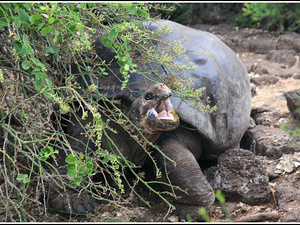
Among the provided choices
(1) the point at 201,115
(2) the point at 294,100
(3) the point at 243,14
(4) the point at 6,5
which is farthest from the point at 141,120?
(3) the point at 243,14

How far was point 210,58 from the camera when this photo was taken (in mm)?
3812

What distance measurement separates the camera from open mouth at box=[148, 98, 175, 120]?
2.67 meters

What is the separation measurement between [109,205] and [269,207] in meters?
1.22

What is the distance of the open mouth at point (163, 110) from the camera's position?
8.75ft

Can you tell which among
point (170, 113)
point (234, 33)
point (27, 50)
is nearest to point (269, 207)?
point (170, 113)

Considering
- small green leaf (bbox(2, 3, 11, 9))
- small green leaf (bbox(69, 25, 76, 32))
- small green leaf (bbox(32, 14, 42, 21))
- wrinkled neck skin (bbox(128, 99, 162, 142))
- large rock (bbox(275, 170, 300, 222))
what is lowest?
large rock (bbox(275, 170, 300, 222))

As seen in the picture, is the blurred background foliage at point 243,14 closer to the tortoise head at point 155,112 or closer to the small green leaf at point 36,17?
the tortoise head at point 155,112

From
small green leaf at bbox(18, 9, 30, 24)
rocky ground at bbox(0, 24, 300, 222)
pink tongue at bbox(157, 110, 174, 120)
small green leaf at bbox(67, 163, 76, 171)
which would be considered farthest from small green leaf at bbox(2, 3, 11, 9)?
rocky ground at bbox(0, 24, 300, 222)

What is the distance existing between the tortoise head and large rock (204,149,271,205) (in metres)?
0.86

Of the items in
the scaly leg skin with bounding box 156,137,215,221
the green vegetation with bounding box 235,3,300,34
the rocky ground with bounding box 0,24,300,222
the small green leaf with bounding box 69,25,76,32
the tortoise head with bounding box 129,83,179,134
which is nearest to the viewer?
the small green leaf with bounding box 69,25,76,32

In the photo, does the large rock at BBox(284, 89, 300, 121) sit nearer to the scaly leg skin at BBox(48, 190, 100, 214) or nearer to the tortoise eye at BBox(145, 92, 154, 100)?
the tortoise eye at BBox(145, 92, 154, 100)

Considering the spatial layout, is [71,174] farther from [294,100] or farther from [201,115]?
[294,100]

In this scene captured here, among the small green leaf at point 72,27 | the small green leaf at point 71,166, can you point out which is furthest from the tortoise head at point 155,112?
the small green leaf at point 71,166

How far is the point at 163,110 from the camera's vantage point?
2762 millimetres
